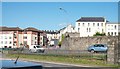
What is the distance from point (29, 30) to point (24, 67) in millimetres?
155179

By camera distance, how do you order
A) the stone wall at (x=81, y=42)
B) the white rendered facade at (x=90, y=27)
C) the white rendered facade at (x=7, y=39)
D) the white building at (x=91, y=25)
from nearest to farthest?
1. the stone wall at (x=81, y=42)
2. the white rendered facade at (x=7, y=39)
3. the white rendered facade at (x=90, y=27)
4. the white building at (x=91, y=25)

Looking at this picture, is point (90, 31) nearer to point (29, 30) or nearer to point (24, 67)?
point (29, 30)

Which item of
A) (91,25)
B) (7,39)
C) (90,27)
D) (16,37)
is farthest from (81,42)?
(16,37)

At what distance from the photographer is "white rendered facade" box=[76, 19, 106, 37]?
156 metres

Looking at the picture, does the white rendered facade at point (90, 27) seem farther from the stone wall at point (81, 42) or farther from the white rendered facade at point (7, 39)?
the stone wall at point (81, 42)

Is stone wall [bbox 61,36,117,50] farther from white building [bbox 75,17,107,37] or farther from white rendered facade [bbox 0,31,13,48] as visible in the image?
white rendered facade [bbox 0,31,13,48]

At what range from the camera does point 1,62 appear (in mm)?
8375

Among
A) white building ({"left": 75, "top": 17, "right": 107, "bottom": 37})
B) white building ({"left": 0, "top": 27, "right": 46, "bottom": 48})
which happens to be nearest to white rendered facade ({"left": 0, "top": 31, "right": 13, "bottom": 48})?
white building ({"left": 0, "top": 27, "right": 46, "bottom": 48})

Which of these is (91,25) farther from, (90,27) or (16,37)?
(16,37)

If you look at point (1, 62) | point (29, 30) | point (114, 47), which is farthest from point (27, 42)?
point (1, 62)

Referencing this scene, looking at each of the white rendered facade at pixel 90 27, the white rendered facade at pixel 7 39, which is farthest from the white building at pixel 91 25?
the white rendered facade at pixel 7 39

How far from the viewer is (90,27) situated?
159250 mm

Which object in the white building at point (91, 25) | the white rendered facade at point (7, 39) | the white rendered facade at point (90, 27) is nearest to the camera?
the white rendered facade at point (7, 39)

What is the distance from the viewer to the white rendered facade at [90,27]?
156m
